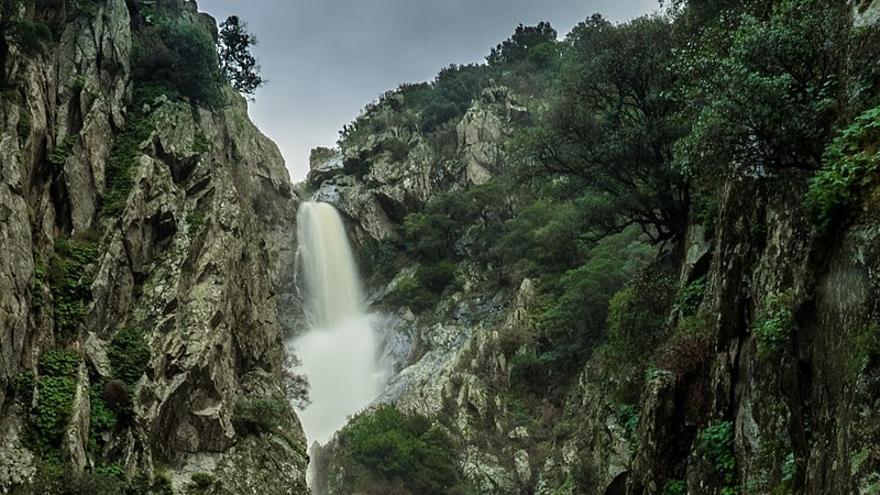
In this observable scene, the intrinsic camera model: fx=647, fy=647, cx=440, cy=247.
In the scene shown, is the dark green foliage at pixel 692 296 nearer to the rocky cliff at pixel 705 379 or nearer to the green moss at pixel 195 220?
the rocky cliff at pixel 705 379

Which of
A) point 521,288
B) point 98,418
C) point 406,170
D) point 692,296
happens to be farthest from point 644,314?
point 406,170

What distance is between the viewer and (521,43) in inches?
3061

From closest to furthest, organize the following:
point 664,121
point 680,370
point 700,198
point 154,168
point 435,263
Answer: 1. point 680,370
2. point 700,198
3. point 664,121
4. point 154,168
5. point 435,263

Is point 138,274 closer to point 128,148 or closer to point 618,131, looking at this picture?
point 128,148

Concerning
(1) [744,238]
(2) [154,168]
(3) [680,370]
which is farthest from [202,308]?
(1) [744,238]

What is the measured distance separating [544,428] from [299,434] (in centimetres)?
1164

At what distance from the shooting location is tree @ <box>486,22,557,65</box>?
76438mm

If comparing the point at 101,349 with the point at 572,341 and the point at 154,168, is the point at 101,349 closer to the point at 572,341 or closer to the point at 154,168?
the point at 154,168

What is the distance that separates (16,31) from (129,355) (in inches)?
380

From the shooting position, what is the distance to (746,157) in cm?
875

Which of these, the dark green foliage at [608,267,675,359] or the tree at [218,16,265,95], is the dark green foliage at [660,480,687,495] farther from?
the tree at [218,16,265,95]

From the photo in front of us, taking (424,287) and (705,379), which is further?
(424,287)

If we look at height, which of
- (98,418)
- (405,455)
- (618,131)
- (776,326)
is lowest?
(776,326)

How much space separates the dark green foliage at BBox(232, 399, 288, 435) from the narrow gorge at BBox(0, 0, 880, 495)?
0.12m
